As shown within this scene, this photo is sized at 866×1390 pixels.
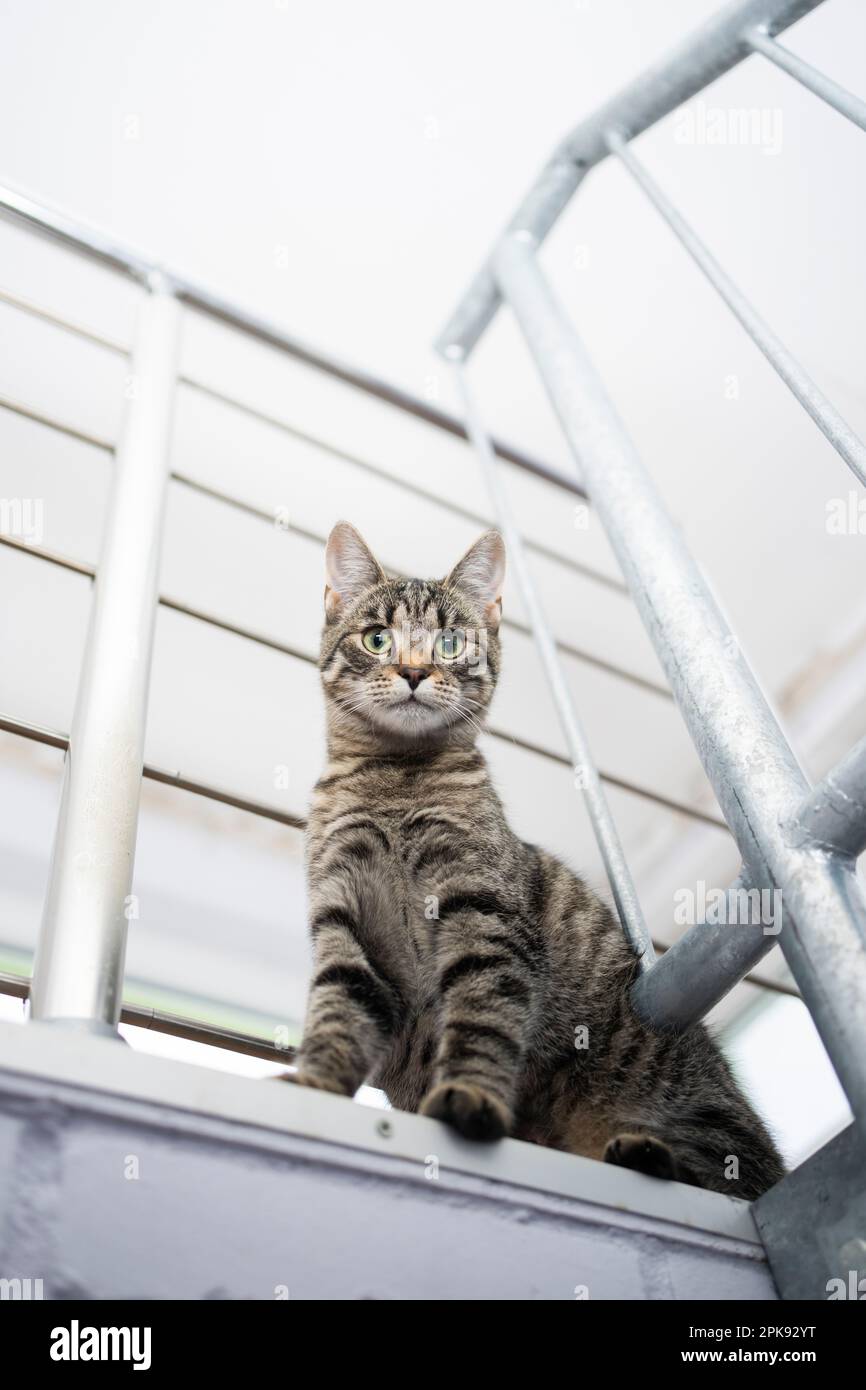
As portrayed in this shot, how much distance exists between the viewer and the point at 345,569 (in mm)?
1740

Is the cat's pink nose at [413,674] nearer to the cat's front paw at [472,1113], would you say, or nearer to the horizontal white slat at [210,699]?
the cat's front paw at [472,1113]

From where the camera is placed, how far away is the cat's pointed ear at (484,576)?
175 cm

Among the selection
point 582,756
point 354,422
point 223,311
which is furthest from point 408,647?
point 354,422

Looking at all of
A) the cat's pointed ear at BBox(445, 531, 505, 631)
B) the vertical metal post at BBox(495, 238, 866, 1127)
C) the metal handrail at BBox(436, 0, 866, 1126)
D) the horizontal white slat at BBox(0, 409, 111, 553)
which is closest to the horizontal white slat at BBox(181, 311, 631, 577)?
the horizontal white slat at BBox(0, 409, 111, 553)

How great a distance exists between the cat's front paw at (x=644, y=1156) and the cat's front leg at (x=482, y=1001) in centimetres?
11

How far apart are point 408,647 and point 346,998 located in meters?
0.60

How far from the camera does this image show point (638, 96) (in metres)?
1.60

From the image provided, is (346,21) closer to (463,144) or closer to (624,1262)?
(463,144)

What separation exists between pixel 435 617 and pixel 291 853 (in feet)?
5.04

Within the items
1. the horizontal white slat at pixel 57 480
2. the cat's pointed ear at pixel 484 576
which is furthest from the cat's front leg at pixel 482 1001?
the horizontal white slat at pixel 57 480

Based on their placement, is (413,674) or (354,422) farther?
(354,422)

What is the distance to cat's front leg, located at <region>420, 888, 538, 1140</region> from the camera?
937 millimetres

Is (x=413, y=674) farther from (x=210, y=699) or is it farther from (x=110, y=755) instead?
(x=210, y=699)
